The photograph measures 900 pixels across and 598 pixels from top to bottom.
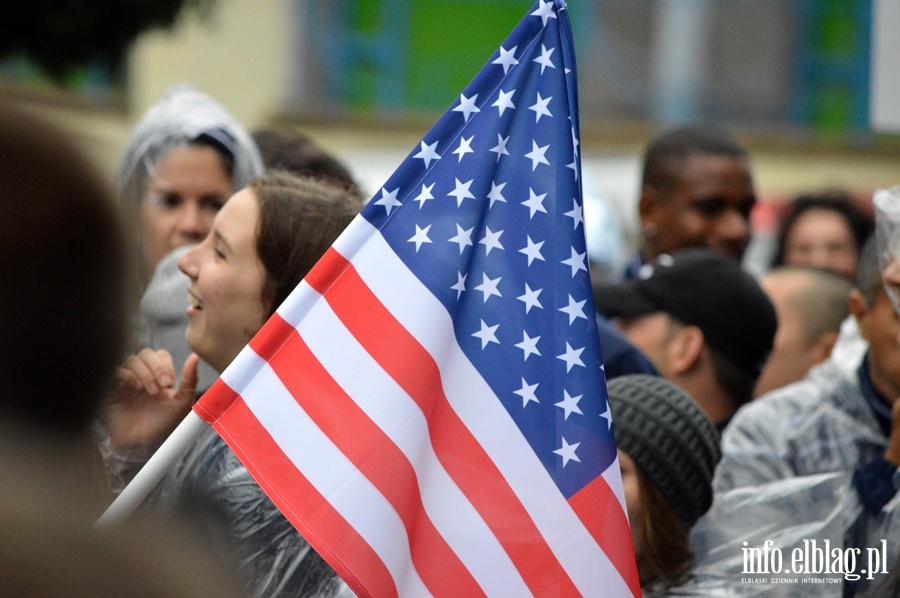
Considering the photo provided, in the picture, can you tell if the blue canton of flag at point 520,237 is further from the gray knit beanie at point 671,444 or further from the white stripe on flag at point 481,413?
the gray knit beanie at point 671,444

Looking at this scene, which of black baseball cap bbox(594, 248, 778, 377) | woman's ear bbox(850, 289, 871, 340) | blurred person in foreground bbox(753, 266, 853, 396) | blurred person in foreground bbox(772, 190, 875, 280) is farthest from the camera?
blurred person in foreground bbox(772, 190, 875, 280)

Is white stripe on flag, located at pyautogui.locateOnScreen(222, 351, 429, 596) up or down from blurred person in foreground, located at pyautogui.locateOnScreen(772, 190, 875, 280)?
up

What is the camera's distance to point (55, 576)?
44.2 inches

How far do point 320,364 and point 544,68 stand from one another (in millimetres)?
629

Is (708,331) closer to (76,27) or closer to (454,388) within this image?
(454,388)

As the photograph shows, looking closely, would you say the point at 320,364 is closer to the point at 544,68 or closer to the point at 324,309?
the point at 324,309

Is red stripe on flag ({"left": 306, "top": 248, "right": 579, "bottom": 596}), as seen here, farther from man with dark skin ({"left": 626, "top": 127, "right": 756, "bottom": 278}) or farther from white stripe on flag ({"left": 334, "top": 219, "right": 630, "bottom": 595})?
man with dark skin ({"left": 626, "top": 127, "right": 756, "bottom": 278})

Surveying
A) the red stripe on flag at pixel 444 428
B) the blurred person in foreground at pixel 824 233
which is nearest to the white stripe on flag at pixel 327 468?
the red stripe on flag at pixel 444 428

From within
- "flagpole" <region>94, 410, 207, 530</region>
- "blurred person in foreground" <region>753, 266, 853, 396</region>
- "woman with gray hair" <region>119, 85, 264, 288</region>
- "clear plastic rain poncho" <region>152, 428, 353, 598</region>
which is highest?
"woman with gray hair" <region>119, 85, 264, 288</region>

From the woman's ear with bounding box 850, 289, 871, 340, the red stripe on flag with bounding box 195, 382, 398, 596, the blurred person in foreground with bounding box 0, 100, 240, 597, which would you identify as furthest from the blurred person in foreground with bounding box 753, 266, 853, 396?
the blurred person in foreground with bounding box 0, 100, 240, 597

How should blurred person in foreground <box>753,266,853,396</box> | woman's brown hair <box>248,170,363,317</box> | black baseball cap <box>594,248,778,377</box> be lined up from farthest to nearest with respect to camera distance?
blurred person in foreground <box>753,266,853,396</box>
black baseball cap <box>594,248,778,377</box>
woman's brown hair <box>248,170,363,317</box>

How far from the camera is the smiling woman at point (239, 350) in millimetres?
2184

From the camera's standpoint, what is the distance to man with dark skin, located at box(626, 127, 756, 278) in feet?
14.4

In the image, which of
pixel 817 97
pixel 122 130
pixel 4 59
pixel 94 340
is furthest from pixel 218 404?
pixel 817 97
